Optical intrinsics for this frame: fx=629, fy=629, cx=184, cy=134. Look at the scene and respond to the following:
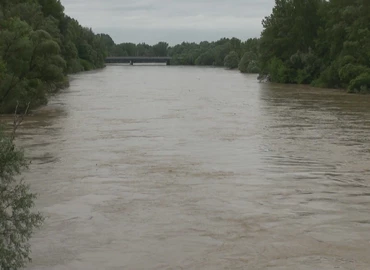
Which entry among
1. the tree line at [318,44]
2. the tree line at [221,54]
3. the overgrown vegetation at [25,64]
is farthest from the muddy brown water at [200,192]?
the tree line at [221,54]

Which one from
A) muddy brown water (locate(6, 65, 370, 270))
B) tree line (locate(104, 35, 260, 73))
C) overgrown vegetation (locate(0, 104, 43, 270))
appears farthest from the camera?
tree line (locate(104, 35, 260, 73))

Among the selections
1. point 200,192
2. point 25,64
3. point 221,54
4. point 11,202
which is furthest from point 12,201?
point 221,54

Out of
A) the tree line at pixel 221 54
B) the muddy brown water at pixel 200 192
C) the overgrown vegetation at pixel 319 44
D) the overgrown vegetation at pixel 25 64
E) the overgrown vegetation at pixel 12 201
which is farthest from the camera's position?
the tree line at pixel 221 54

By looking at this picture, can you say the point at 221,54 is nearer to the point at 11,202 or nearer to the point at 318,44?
the point at 318,44

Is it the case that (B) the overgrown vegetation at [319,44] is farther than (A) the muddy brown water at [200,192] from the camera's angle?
Yes

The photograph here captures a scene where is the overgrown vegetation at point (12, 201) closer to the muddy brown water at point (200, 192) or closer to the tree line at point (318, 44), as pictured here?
the muddy brown water at point (200, 192)

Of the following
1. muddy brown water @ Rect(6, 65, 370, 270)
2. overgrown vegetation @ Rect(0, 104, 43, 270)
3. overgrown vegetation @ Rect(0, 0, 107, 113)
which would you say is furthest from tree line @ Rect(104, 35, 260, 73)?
overgrown vegetation @ Rect(0, 104, 43, 270)

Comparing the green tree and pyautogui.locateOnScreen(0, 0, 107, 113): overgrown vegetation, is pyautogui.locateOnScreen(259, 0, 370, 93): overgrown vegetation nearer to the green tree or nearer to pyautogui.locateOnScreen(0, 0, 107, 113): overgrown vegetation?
pyautogui.locateOnScreen(0, 0, 107, 113): overgrown vegetation

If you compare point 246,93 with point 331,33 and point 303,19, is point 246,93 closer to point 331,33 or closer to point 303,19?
point 331,33

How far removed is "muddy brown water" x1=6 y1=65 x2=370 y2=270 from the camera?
10.9 m

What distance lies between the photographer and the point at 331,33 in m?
57.3

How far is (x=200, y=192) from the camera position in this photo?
601 inches

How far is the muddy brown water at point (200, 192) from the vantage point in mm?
10914

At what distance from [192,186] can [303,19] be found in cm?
5292
